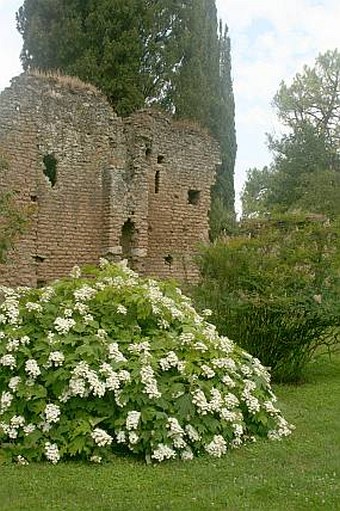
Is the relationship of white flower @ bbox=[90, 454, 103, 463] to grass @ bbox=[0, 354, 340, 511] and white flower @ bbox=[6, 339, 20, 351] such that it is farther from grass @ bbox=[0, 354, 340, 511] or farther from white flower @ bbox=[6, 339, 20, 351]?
white flower @ bbox=[6, 339, 20, 351]

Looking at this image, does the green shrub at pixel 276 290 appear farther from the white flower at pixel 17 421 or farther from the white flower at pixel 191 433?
the white flower at pixel 17 421

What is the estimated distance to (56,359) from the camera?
6246 mm

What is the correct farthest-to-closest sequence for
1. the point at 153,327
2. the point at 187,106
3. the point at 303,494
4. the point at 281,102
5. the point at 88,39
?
1. the point at 281,102
2. the point at 187,106
3. the point at 88,39
4. the point at 153,327
5. the point at 303,494

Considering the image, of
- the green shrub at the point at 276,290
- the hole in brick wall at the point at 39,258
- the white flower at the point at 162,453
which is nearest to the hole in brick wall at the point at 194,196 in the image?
the hole in brick wall at the point at 39,258

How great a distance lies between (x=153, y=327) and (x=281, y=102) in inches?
1208

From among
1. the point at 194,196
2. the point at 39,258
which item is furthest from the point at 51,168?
the point at 194,196

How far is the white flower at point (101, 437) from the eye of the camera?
5980 mm

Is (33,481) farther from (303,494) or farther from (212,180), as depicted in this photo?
(212,180)

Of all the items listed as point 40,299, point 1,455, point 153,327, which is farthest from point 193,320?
point 1,455

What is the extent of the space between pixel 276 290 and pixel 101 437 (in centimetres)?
443

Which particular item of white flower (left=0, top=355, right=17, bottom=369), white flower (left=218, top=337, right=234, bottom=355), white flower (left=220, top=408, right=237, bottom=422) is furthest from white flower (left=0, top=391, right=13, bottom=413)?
white flower (left=218, top=337, right=234, bottom=355)

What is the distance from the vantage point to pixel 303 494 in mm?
5418

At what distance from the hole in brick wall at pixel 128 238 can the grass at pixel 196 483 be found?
1038cm

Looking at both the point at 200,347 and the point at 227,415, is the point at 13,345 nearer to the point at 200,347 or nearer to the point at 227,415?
the point at 200,347
